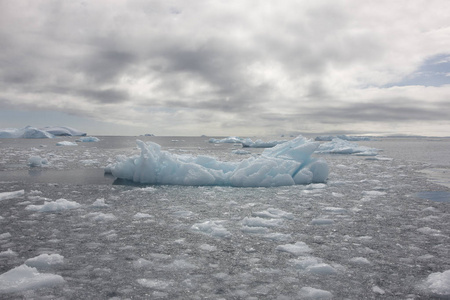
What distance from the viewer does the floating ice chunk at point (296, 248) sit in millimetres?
3539

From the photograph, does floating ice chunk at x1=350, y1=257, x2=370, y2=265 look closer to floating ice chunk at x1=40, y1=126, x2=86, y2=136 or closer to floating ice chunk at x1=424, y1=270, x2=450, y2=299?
floating ice chunk at x1=424, y1=270, x2=450, y2=299

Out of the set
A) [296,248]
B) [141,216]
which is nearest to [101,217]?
[141,216]

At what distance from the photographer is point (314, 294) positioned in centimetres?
255

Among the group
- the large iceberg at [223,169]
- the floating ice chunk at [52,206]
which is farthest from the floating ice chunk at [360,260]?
the large iceberg at [223,169]

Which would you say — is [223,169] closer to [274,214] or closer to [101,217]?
[274,214]

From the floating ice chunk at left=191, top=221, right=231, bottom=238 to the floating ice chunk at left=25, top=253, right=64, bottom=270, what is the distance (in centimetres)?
182

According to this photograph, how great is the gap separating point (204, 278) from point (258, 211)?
2.90 meters

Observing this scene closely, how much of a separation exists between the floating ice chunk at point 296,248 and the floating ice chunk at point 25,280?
235 centimetres

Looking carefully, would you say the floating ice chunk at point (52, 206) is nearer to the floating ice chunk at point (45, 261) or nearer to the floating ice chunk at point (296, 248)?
the floating ice chunk at point (45, 261)

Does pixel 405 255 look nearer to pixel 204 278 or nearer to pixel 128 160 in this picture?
pixel 204 278

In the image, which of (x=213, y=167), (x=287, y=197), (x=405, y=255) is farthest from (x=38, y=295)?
(x=213, y=167)

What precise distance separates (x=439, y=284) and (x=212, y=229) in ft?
8.77

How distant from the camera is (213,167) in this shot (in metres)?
9.95

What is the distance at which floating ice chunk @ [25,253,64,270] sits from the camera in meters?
3.07
